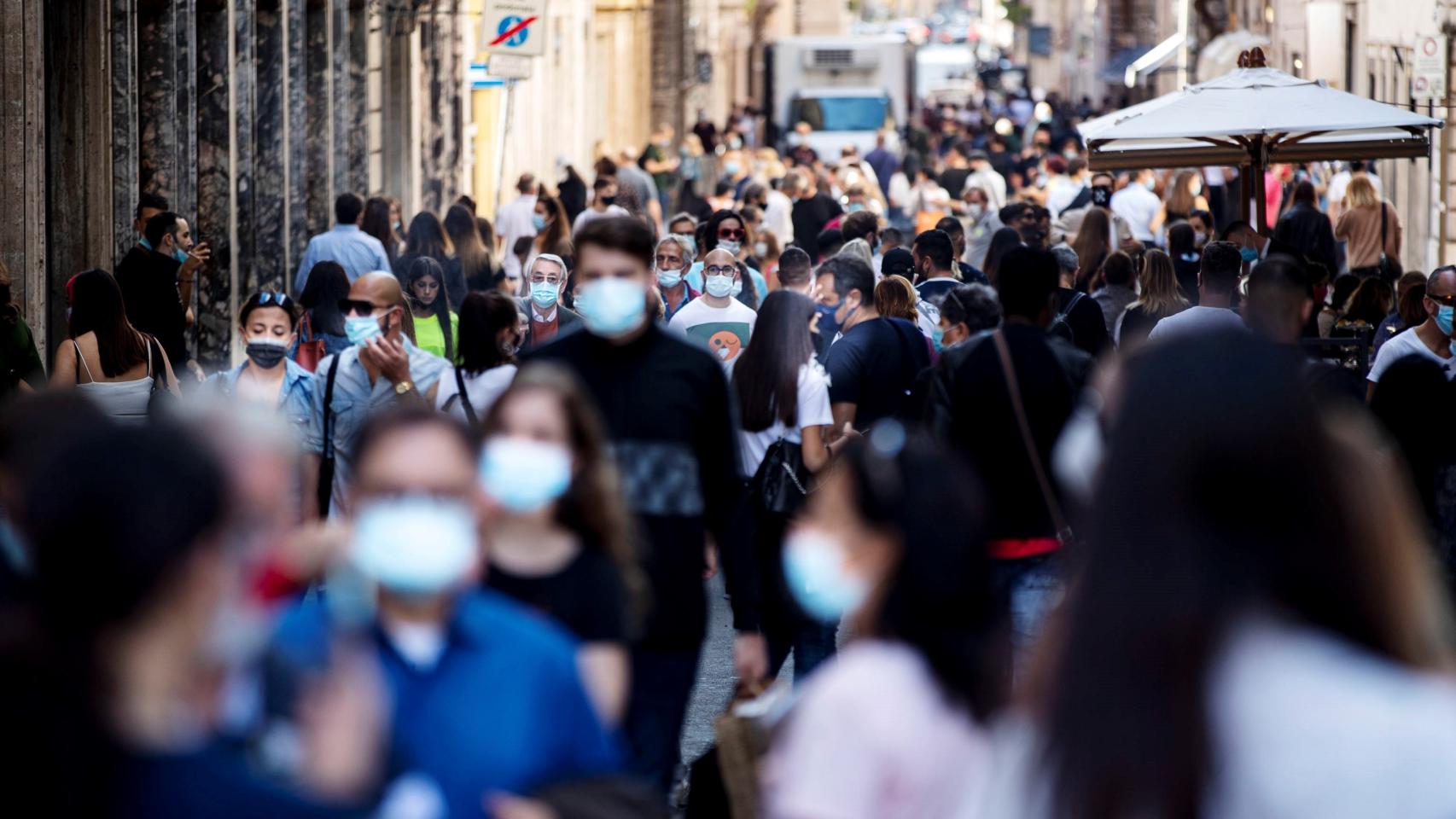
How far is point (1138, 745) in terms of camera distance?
7.57 ft

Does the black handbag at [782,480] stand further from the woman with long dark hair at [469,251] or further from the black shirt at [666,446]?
the woman with long dark hair at [469,251]

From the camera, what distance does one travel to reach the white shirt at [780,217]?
70.1ft

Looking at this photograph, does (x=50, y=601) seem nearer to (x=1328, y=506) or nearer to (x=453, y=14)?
(x=1328, y=506)

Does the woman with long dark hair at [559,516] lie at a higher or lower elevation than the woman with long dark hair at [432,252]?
lower

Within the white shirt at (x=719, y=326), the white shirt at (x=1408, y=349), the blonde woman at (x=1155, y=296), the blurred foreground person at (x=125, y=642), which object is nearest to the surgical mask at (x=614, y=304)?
the blurred foreground person at (x=125, y=642)

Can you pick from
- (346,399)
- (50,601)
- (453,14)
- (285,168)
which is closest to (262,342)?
(346,399)

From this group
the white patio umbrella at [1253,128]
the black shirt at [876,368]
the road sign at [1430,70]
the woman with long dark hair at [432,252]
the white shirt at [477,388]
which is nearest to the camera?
the white shirt at [477,388]

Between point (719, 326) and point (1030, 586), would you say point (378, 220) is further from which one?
point (1030, 586)

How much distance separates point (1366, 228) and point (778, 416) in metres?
12.0

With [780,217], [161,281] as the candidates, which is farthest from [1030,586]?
[780,217]

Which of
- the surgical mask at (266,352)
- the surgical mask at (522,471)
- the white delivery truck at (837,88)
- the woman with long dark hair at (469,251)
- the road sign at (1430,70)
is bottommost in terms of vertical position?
the surgical mask at (522,471)

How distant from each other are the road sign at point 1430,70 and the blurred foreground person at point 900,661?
671 inches

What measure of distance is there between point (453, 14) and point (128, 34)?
44.9ft

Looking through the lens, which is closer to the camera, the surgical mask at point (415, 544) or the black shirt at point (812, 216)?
the surgical mask at point (415, 544)
